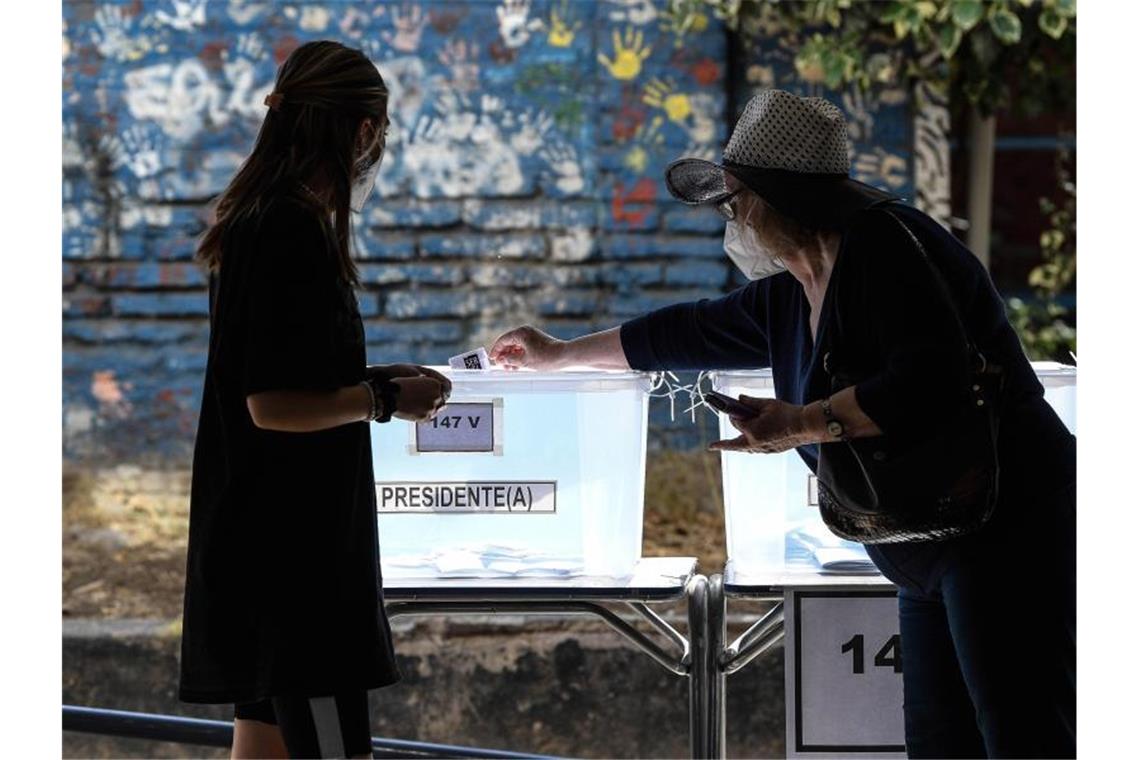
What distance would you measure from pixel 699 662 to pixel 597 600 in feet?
0.76

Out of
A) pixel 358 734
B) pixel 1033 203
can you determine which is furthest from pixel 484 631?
pixel 358 734

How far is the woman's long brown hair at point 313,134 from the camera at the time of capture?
2080 millimetres

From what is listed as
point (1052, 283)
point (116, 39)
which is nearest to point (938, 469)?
point (1052, 283)

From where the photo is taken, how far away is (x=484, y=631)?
4875 millimetres

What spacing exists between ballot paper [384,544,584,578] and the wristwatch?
91 cm

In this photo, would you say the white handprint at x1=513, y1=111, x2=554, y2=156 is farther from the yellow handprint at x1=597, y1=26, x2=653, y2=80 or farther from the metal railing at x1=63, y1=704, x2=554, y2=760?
the metal railing at x1=63, y1=704, x2=554, y2=760

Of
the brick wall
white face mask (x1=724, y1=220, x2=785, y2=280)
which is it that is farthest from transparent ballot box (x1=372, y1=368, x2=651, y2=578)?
the brick wall

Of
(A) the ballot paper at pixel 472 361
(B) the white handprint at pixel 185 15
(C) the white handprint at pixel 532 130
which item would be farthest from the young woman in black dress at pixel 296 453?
(B) the white handprint at pixel 185 15

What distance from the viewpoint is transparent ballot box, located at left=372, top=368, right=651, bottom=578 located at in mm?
2877

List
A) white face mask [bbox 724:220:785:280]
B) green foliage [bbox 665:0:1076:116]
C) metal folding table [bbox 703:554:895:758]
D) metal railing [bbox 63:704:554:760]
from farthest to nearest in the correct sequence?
green foliage [bbox 665:0:1076:116], metal railing [bbox 63:704:554:760], metal folding table [bbox 703:554:895:758], white face mask [bbox 724:220:785:280]
